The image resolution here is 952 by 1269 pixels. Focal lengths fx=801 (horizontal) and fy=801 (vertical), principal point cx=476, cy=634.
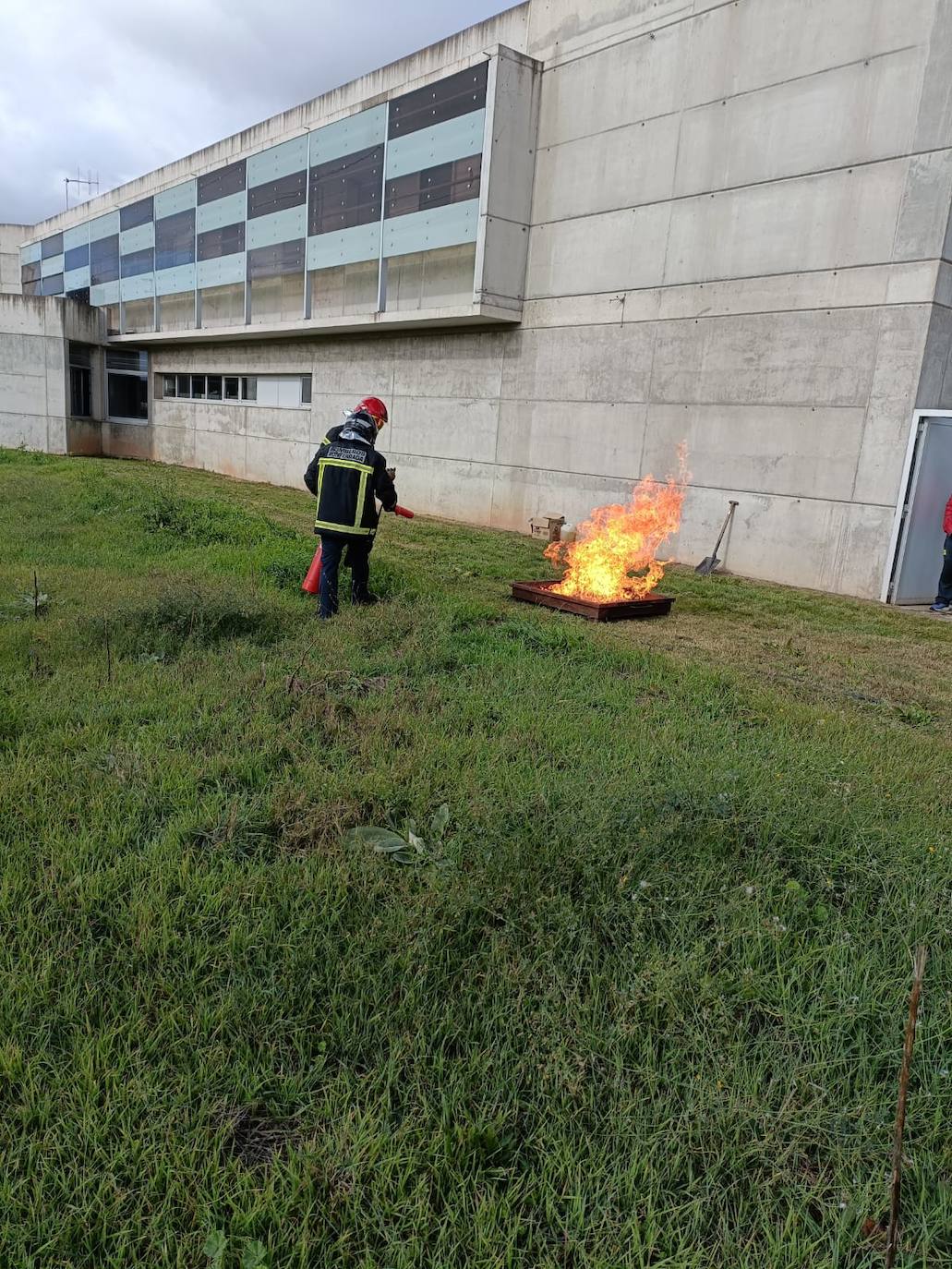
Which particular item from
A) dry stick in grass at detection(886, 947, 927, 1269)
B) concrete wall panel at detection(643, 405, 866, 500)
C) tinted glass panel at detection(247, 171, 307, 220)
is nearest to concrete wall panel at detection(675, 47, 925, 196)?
concrete wall panel at detection(643, 405, 866, 500)

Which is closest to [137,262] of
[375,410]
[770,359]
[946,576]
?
[770,359]

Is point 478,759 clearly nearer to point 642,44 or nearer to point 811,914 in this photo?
point 811,914

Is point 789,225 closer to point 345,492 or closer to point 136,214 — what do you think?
point 345,492

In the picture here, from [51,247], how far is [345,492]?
31616mm

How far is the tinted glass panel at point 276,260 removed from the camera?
18422mm

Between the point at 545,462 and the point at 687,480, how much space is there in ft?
10.0

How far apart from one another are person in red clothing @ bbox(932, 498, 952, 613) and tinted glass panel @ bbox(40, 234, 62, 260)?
32183 mm

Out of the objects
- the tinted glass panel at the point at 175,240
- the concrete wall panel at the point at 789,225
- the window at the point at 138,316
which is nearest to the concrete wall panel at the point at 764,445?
the concrete wall panel at the point at 789,225

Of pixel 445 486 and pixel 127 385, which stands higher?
pixel 127 385

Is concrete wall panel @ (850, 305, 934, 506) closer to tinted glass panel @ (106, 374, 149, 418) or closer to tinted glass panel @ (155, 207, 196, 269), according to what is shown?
tinted glass panel @ (155, 207, 196, 269)

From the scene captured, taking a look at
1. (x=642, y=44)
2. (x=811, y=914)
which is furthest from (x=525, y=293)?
(x=811, y=914)

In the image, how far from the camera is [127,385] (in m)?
28.0

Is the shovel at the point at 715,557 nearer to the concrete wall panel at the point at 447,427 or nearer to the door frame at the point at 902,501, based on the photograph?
the door frame at the point at 902,501

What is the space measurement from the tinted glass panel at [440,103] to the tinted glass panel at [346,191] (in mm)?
752
